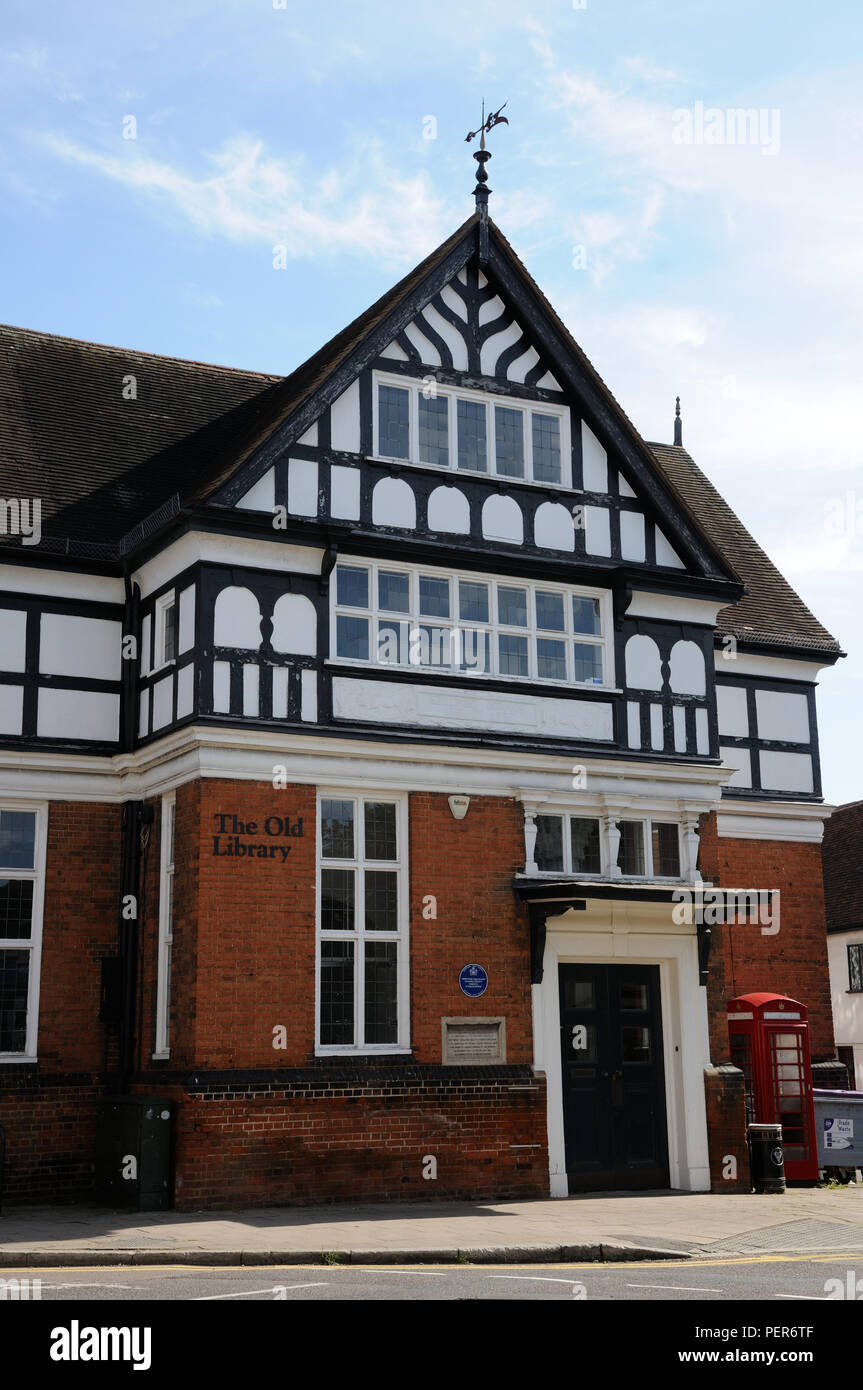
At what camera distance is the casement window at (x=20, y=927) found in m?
18.1

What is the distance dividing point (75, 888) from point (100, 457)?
6.37 m

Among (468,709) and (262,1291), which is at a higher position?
(468,709)

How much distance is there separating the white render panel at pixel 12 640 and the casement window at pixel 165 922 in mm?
2652

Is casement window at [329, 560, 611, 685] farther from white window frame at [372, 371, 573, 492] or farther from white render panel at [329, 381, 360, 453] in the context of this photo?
white render panel at [329, 381, 360, 453]

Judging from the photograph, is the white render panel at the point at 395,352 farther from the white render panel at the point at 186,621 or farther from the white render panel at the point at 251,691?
the white render panel at the point at 251,691

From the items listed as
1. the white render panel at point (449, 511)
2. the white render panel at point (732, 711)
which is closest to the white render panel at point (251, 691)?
the white render panel at point (449, 511)

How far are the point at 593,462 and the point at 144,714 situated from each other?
23.4 ft

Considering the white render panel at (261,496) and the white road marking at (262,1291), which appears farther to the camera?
the white render panel at (261,496)

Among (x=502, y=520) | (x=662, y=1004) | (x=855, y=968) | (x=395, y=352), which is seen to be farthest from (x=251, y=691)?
(x=855, y=968)

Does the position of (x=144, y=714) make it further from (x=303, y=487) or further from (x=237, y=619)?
(x=303, y=487)

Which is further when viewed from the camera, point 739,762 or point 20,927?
point 739,762

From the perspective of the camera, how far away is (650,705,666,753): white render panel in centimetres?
2061

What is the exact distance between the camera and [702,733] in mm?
21078
